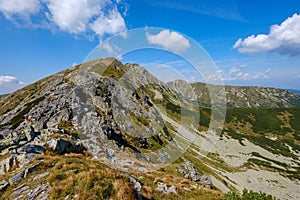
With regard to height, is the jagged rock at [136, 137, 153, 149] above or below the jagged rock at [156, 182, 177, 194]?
below

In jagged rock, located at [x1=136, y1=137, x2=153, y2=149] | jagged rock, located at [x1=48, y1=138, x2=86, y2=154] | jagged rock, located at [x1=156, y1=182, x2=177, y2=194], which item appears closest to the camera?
jagged rock, located at [x1=156, y1=182, x2=177, y2=194]

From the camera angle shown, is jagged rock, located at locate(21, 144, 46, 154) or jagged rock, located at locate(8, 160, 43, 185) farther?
jagged rock, located at locate(21, 144, 46, 154)

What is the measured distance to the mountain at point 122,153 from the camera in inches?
567

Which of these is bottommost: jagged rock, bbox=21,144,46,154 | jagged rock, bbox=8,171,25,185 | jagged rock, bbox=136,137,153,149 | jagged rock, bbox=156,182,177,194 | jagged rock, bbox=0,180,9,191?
jagged rock, bbox=136,137,153,149

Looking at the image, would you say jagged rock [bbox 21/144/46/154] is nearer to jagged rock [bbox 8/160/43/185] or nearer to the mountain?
the mountain

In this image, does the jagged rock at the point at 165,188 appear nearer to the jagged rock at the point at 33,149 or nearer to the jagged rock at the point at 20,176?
the jagged rock at the point at 20,176

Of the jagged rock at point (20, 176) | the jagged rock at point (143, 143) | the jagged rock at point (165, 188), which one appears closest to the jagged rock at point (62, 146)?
the jagged rock at point (20, 176)

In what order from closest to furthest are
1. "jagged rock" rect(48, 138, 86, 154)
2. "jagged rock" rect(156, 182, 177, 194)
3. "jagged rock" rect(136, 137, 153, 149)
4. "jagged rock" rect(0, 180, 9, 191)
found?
"jagged rock" rect(0, 180, 9, 191), "jagged rock" rect(156, 182, 177, 194), "jagged rock" rect(48, 138, 86, 154), "jagged rock" rect(136, 137, 153, 149)

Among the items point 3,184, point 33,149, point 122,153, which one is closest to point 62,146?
point 33,149

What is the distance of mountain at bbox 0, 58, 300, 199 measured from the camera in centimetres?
1441

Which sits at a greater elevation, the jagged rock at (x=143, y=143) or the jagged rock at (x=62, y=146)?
the jagged rock at (x=62, y=146)

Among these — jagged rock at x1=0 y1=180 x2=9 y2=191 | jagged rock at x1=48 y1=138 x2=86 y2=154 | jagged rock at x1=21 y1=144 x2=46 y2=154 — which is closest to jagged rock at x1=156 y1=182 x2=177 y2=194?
jagged rock at x1=0 y1=180 x2=9 y2=191

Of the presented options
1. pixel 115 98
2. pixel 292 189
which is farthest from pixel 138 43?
pixel 292 189

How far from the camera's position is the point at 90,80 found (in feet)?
313
